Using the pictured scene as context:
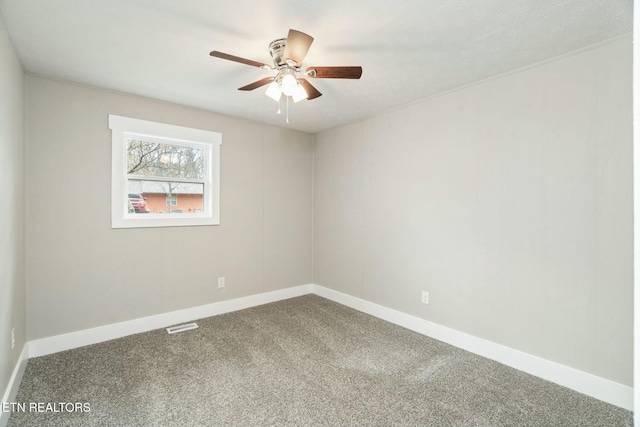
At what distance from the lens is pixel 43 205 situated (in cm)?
261

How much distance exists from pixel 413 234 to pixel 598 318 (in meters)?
1.56

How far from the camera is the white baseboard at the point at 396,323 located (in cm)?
205

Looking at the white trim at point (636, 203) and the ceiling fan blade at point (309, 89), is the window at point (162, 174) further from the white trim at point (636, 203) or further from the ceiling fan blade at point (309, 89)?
the white trim at point (636, 203)

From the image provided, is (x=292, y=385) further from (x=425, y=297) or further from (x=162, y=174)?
(x=162, y=174)

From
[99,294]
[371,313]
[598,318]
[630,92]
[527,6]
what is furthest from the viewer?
[371,313]

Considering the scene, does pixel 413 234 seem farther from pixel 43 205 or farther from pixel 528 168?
pixel 43 205

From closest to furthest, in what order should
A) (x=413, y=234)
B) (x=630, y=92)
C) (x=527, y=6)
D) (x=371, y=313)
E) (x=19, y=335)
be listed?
(x=527, y=6) → (x=630, y=92) → (x=19, y=335) → (x=413, y=234) → (x=371, y=313)

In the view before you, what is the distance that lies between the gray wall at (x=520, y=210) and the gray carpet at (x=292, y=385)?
46cm

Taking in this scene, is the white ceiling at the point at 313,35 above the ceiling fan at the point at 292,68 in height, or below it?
above

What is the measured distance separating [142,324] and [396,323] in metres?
2.71

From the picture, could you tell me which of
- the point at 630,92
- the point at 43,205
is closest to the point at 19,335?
the point at 43,205

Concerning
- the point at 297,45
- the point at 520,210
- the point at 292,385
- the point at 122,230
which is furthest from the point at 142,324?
the point at 520,210

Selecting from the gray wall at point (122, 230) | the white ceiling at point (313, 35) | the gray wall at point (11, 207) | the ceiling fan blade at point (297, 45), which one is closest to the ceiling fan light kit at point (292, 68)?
the ceiling fan blade at point (297, 45)

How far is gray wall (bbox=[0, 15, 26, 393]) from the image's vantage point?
183 centimetres
